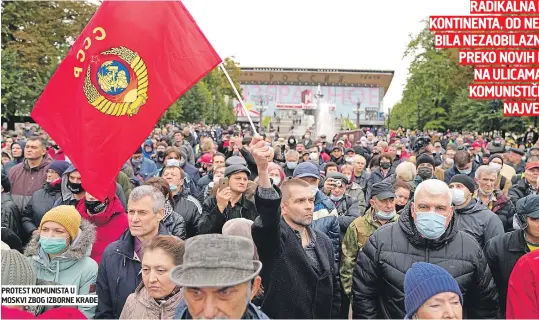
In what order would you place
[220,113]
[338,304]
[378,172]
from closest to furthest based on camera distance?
1. [338,304]
2. [378,172]
3. [220,113]

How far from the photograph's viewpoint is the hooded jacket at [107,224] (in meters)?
5.00

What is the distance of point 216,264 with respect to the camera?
7.34 ft

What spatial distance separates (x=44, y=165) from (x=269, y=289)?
15.7 feet

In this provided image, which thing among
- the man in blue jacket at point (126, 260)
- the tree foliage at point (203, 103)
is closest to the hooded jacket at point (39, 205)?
the man in blue jacket at point (126, 260)

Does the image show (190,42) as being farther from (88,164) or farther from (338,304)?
(338,304)

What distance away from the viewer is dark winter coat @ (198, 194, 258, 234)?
539 centimetres

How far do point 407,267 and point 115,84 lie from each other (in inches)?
97.6

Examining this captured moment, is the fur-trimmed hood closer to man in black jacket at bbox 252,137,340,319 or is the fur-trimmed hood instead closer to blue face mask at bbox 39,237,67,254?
blue face mask at bbox 39,237,67,254

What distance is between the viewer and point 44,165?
748 cm

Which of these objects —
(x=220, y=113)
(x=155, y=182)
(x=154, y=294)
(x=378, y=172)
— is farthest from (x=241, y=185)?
(x=220, y=113)

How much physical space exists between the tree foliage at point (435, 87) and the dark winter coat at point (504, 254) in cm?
3263

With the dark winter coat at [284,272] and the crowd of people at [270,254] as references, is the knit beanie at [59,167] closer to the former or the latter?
the crowd of people at [270,254]

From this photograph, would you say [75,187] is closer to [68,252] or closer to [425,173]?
[68,252]

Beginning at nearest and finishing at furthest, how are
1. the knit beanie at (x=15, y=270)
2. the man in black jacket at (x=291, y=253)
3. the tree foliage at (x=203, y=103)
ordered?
1. the knit beanie at (x=15, y=270)
2. the man in black jacket at (x=291, y=253)
3. the tree foliage at (x=203, y=103)
